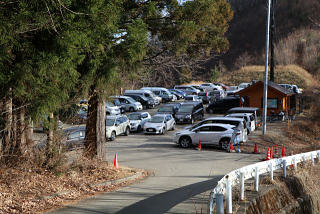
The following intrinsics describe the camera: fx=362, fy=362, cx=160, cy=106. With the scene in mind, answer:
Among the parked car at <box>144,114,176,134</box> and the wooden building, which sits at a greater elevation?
the wooden building

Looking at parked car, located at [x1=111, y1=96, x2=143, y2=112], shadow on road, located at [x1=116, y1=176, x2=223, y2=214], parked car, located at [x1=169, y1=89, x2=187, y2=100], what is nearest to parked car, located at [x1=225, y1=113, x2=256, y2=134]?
shadow on road, located at [x1=116, y1=176, x2=223, y2=214]

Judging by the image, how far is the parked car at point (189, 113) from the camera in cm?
3366

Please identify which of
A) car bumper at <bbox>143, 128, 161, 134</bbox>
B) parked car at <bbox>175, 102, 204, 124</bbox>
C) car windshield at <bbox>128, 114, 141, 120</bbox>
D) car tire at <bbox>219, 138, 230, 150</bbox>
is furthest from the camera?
parked car at <bbox>175, 102, 204, 124</bbox>

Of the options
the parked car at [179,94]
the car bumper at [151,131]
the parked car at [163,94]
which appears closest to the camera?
the car bumper at [151,131]

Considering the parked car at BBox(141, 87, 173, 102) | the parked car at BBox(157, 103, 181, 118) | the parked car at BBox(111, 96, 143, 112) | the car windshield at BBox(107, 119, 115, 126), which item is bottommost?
the car windshield at BBox(107, 119, 115, 126)

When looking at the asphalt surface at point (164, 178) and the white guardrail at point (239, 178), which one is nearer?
the white guardrail at point (239, 178)

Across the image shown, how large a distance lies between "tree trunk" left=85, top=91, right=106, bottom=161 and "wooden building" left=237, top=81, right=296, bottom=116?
26591 mm

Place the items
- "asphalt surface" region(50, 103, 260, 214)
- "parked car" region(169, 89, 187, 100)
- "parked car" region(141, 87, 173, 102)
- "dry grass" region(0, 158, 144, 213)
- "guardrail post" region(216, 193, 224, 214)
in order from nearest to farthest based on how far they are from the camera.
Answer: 1. "guardrail post" region(216, 193, 224, 214)
2. "dry grass" region(0, 158, 144, 213)
3. "asphalt surface" region(50, 103, 260, 214)
4. "parked car" region(141, 87, 173, 102)
5. "parked car" region(169, 89, 187, 100)

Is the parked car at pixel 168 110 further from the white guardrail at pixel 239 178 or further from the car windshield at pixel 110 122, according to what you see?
the white guardrail at pixel 239 178

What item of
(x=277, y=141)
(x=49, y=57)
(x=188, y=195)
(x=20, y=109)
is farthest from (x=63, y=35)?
(x=277, y=141)

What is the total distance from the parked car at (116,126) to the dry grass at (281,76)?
4517 centimetres

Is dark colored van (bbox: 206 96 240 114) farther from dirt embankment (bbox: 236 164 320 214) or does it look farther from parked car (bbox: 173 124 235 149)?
dirt embankment (bbox: 236 164 320 214)

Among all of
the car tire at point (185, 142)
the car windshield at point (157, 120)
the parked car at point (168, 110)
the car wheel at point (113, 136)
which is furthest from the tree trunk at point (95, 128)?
the parked car at point (168, 110)

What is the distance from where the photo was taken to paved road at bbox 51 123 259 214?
9664 mm
